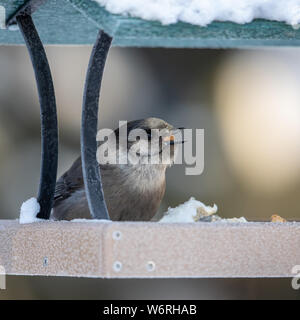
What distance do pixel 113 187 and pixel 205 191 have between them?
295cm

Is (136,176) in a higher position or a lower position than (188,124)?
lower

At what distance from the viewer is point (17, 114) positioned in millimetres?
5852

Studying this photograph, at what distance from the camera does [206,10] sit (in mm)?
2070

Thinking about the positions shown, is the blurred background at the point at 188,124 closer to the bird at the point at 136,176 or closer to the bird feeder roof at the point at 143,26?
the bird at the point at 136,176

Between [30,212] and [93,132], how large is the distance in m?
0.39

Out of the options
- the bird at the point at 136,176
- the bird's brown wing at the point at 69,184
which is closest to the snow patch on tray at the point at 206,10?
the bird at the point at 136,176

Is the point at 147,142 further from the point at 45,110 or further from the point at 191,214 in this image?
the point at 45,110

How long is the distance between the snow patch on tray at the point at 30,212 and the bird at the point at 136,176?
0.51 metres

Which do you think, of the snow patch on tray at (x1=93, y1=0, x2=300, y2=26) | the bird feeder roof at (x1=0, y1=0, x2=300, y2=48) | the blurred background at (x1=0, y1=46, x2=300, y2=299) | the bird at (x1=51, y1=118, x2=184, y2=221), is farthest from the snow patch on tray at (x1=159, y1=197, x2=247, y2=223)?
the blurred background at (x1=0, y1=46, x2=300, y2=299)

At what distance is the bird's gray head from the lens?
3.02m

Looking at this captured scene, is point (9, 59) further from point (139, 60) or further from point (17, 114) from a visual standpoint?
point (139, 60)

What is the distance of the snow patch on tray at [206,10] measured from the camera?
198 cm

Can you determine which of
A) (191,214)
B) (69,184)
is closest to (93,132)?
(191,214)
